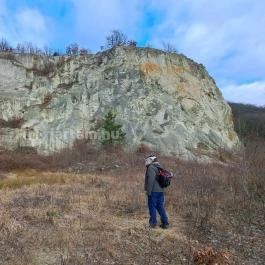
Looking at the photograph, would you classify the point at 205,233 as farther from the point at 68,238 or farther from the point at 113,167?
the point at 113,167

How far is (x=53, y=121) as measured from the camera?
1442 inches

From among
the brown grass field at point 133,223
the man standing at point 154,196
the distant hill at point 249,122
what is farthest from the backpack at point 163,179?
the distant hill at point 249,122

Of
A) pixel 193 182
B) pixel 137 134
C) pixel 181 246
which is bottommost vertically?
pixel 181 246

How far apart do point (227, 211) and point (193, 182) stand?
4400mm

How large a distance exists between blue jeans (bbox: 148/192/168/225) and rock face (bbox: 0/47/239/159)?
23.8 meters

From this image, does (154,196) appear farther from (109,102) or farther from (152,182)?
(109,102)

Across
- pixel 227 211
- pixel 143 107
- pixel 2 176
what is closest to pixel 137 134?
pixel 143 107

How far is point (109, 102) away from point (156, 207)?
2779 centimetres

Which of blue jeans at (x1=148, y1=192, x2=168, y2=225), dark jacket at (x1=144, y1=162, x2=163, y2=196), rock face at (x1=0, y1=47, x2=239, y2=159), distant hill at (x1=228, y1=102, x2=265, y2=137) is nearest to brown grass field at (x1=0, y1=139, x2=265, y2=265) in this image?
blue jeans at (x1=148, y1=192, x2=168, y2=225)

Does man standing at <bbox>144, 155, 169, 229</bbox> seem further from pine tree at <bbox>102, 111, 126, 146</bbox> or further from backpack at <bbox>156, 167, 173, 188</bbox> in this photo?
pine tree at <bbox>102, 111, 126, 146</bbox>

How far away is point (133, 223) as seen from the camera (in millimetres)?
10703

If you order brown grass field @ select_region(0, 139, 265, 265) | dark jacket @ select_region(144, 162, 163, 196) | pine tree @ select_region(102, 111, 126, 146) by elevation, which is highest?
pine tree @ select_region(102, 111, 126, 146)

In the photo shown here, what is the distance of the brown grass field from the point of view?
835 cm

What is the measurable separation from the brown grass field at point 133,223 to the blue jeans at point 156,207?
0.77 ft
